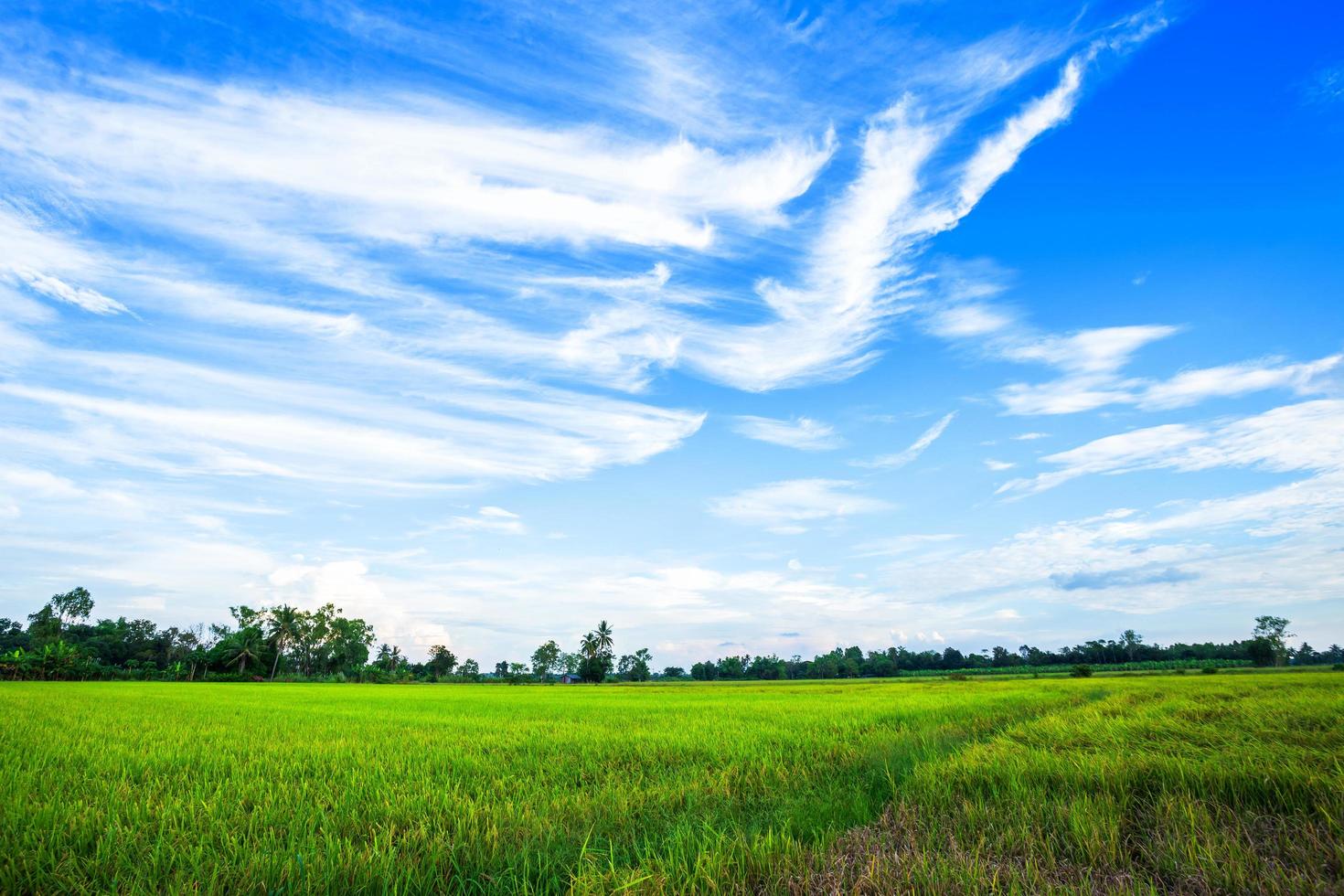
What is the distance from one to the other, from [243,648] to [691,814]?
301 ft

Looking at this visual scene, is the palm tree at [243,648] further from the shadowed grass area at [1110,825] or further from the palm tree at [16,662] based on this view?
the shadowed grass area at [1110,825]

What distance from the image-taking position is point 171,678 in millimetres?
69938

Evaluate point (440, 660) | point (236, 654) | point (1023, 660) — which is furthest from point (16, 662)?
point (1023, 660)

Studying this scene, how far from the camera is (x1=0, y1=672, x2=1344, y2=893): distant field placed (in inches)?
113

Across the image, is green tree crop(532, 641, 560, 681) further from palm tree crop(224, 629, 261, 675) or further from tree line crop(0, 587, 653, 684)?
palm tree crop(224, 629, 261, 675)

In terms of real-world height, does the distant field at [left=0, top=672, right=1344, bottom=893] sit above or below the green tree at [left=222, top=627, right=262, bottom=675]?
above

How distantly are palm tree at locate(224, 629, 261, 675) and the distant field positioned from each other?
84.2 metres

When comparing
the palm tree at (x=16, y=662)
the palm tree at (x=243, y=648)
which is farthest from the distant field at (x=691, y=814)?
the palm tree at (x=243, y=648)

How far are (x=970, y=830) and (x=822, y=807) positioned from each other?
107 centimetres

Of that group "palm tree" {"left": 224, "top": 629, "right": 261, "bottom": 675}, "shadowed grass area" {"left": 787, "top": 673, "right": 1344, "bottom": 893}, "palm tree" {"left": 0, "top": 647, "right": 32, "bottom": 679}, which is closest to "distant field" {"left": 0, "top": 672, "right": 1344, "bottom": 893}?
"shadowed grass area" {"left": 787, "top": 673, "right": 1344, "bottom": 893}

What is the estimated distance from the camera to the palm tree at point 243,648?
7488 centimetres

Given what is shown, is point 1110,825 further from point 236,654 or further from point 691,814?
point 236,654

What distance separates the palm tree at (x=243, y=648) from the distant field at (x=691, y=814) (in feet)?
276

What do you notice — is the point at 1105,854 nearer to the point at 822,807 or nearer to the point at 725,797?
the point at 822,807
